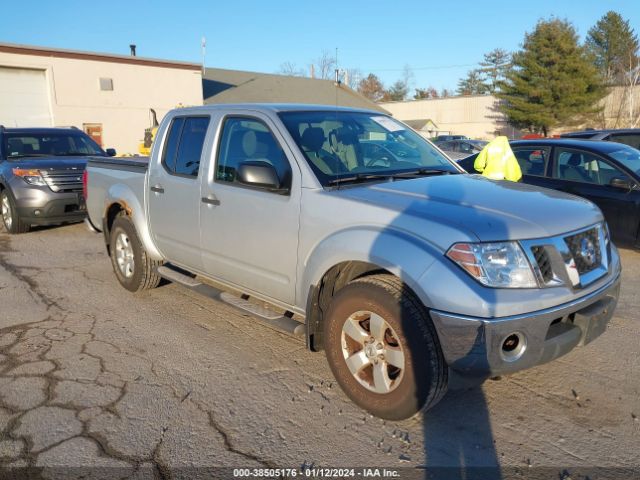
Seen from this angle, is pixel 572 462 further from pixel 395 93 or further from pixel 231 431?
pixel 395 93

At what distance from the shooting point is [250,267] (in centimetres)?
390

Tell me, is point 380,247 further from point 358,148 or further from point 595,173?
point 595,173

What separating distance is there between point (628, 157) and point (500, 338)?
5.68 meters

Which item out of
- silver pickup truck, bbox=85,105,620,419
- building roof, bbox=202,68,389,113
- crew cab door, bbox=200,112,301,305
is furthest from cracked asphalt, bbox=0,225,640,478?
building roof, bbox=202,68,389,113

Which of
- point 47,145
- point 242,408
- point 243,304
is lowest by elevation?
point 242,408

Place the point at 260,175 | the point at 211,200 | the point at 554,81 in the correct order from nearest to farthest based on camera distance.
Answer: the point at 260,175 < the point at 211,200 < the point at 554,81

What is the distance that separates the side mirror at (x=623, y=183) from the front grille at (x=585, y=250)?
13.3 ft

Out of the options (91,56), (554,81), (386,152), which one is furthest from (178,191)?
(554,81)

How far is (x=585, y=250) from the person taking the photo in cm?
310

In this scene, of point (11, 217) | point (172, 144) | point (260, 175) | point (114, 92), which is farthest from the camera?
point (114, 92)

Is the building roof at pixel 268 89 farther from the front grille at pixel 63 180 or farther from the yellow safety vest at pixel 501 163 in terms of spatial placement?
the yellow safety vest at pixel 501 163

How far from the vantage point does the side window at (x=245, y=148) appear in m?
3.80

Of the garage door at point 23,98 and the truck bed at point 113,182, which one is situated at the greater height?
the garage door at point 23,98

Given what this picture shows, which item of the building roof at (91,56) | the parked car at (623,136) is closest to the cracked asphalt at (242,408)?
the parked car at (623,136)
